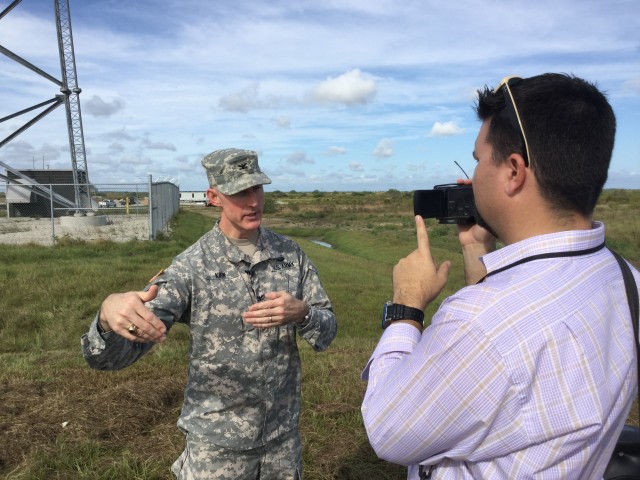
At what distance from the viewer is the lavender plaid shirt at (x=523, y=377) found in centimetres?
120

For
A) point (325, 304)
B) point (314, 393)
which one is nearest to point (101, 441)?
point (314, 393)

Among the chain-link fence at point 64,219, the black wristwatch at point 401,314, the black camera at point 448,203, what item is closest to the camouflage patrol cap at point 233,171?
the black camera at point 448,203

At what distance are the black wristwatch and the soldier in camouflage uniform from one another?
0.85 meters

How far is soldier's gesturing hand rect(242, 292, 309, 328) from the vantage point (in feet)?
7.50

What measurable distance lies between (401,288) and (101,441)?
3.35m

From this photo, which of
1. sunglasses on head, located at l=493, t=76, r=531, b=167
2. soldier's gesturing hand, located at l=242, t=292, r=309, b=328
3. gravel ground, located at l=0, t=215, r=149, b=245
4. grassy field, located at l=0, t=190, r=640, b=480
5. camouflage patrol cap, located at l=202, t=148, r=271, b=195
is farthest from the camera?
gravel ground, located at l=0, t=215, r=149, b=245

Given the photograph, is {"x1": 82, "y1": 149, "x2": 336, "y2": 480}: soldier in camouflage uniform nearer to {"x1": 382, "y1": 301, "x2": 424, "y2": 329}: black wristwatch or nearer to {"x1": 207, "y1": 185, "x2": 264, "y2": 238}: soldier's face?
{"x1": 207, "y1": 185, "x2": 264, "y2": 238}: soldier's face

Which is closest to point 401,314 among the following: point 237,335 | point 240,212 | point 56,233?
point 237,335

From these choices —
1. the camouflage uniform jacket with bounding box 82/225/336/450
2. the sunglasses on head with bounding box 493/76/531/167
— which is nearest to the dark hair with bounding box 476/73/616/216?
the sunglasses on head with bounding box 493/76/531/167

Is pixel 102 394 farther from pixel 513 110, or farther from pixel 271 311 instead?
pixel 513 110

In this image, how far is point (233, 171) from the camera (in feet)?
9.24

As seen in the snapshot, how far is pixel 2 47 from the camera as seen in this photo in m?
18.1

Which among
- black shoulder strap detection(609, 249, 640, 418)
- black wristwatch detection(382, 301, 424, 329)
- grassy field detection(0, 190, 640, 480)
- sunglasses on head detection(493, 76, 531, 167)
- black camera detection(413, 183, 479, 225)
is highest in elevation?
sunglasses on head detection(493, 76, 531, 167)

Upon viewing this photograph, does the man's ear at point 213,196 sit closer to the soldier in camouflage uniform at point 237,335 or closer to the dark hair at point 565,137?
the soldier in camouflage uniform at point 237,335
